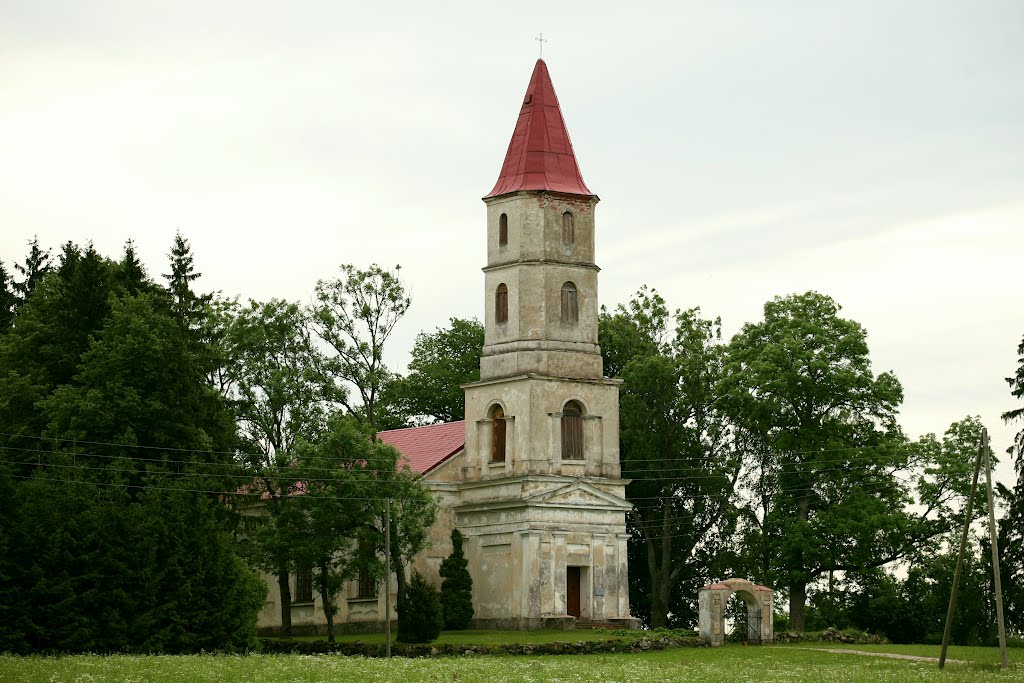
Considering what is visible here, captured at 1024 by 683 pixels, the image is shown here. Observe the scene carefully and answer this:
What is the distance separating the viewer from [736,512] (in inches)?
2670

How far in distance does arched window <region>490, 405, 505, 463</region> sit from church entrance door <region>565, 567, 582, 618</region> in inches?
192

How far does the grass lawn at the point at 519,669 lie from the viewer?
3575cm

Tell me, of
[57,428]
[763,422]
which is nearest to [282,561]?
[57,428]

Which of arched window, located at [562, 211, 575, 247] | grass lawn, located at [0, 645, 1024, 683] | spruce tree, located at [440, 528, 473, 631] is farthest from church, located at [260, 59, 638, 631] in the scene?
grass lawn, located at [0, 645, 1024, 683]

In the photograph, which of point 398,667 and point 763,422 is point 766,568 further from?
point 398,667

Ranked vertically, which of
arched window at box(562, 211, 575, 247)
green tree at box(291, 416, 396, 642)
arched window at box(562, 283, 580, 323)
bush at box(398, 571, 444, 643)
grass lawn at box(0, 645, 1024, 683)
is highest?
arched window at box(562, 211, 575, 247)

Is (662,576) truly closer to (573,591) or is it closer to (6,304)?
(573,591)

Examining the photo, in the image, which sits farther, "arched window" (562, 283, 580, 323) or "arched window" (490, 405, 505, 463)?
"arched window" (490, 405, 505, 463)

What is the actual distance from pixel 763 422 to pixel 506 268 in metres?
12.6

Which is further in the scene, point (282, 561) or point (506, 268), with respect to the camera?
point (506, 268)

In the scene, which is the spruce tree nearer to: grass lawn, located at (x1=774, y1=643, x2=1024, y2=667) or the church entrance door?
the church entrance door

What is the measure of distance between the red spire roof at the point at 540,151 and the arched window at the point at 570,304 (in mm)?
3540

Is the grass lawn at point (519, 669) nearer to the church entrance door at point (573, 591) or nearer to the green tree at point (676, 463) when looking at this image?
the church entrance door at point (573, 591)

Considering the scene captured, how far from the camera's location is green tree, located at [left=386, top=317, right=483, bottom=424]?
77438mm
